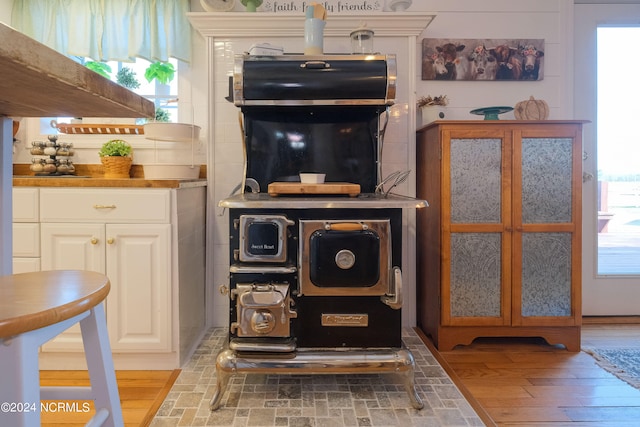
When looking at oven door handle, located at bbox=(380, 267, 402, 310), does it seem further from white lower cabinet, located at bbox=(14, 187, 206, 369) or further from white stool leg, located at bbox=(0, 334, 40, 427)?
white stool leg, located at bbox=(0, 334, 40, 427)

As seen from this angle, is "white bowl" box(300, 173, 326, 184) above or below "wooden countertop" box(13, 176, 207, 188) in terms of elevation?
above

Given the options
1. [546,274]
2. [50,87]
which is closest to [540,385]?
[546,274]

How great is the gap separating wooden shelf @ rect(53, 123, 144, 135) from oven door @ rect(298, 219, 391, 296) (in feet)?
4.80

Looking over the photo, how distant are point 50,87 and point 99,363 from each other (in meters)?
0.52

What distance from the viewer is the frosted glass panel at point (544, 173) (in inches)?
79.0

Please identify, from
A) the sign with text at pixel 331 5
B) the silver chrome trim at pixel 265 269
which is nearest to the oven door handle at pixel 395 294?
the silver chrome trim at pixel 265 269

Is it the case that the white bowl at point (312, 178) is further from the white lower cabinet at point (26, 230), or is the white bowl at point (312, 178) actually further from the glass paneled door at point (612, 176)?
the glass paneled door at point (612, 176)

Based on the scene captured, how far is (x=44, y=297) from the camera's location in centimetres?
65

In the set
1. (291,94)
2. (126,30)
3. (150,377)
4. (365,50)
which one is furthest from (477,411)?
(126,30)

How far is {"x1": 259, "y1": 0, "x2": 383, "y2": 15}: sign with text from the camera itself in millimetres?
2391

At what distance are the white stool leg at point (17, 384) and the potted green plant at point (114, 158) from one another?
6.03 feet

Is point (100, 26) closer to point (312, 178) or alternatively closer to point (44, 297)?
point (312, 178)

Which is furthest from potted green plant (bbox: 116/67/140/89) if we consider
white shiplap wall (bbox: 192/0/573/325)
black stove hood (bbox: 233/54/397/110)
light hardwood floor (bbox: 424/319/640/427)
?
light hardwood floor (bbox: 424/319/640/427)

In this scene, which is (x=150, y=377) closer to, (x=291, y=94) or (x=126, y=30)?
(x=291, y=94)
